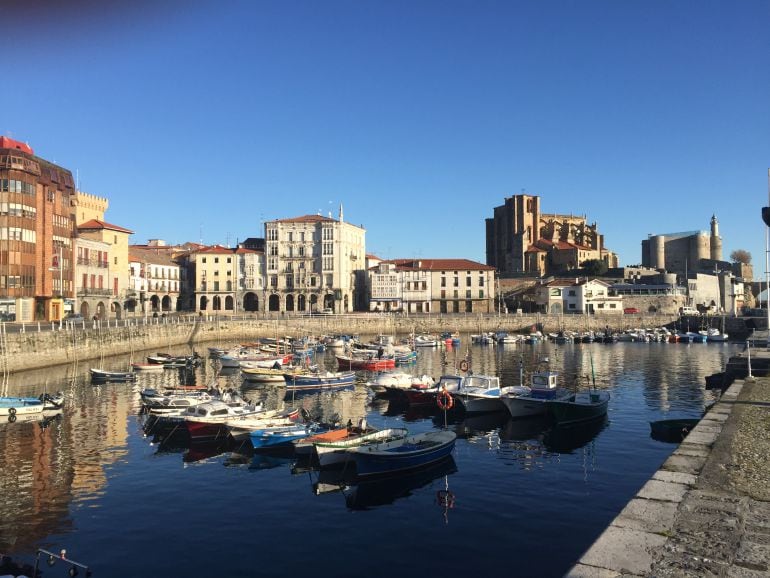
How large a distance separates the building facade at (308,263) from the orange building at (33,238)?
45.7m

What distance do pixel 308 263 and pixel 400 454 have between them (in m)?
98.1

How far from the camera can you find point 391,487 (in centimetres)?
2334

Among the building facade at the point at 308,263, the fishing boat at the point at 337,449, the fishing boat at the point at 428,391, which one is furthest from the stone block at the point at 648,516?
the building facade at the point at 308,263

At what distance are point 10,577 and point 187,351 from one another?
7000cm

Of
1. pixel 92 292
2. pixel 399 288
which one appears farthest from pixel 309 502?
pixel 399 288

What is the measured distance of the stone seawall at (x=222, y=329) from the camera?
190ft

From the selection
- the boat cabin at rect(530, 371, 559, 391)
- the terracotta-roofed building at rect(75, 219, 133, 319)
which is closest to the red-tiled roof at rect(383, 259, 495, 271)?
the terracotta-roofed building at rect(75, 219, 133, 319)

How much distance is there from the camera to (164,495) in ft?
73.2

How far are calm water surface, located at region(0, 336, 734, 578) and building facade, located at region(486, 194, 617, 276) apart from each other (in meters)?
120

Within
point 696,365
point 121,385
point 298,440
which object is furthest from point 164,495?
point 696,365

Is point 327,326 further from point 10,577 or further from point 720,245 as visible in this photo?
point 720,245

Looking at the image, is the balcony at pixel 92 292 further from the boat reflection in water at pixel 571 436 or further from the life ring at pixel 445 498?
the life ring at pixel 445 498

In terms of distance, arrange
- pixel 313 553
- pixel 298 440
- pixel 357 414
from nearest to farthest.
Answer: pixel 313 553
pixel 298 440
pixel 357 414

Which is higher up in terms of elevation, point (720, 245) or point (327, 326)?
point (720, 245)
